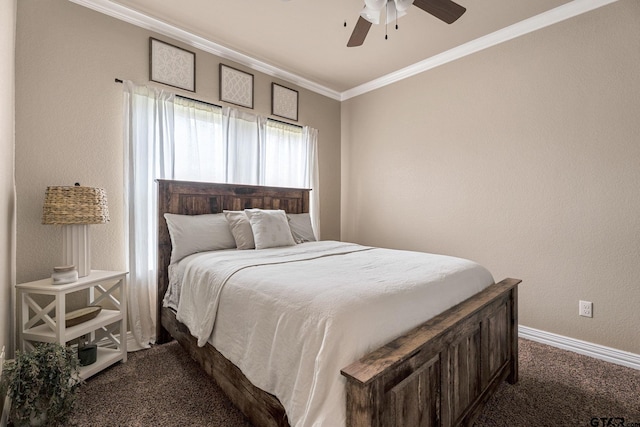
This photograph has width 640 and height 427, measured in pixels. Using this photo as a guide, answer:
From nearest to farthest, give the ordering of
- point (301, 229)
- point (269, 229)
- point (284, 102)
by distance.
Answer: point (269, 229), point (301, 229), point (284, 102)

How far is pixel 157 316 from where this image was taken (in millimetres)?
2527

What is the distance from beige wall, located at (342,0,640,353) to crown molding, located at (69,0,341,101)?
136 cm

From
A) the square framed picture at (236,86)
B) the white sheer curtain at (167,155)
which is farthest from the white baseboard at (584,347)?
the square framed picture at (236,86)

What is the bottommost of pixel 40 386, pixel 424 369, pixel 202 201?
pixel 40 386

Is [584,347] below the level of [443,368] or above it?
below

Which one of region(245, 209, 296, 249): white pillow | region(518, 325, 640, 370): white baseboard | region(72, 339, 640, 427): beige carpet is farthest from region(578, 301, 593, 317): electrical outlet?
region(245, 209, 296, 249): white pillow

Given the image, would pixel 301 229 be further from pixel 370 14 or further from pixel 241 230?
pixel 370 14

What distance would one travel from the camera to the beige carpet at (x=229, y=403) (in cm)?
163

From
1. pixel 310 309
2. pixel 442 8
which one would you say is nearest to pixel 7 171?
pixel 310 309

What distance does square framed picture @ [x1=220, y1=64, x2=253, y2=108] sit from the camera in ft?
10.4

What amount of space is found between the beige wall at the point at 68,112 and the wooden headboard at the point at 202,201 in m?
0.35

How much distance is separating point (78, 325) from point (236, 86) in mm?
2546

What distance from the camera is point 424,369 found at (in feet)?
3.98

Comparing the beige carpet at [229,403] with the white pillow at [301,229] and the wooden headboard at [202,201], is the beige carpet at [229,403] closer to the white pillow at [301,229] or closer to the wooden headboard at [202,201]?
the wooden headboard at [202,201]
